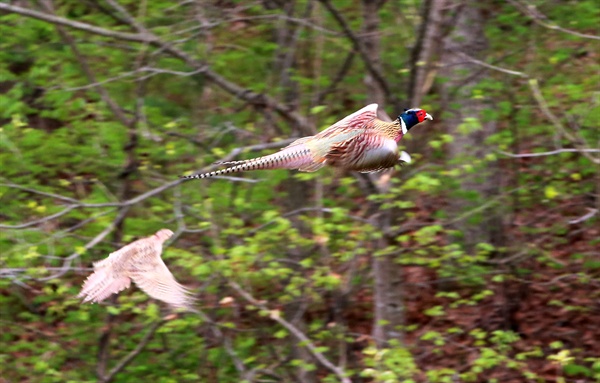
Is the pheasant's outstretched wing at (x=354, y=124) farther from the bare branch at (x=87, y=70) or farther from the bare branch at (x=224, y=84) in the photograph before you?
the bare branch at (x=87, y=70)

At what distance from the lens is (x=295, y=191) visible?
8.76 m

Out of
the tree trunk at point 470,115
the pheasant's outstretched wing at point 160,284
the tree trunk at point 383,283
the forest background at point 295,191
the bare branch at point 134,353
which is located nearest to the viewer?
the pheasant's outstretched wing at point 160,284

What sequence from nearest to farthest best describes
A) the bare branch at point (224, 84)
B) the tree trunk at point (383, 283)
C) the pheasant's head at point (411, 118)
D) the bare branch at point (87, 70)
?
the pheasant's head at point (411, 118) → the bare branch at point (224, 84) → the tree trunk at point (383, 283) → the bare branch at point (87, 70)

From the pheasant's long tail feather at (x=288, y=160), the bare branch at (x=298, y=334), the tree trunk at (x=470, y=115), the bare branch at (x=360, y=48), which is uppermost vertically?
the pheasant's long tail feather at (x=288, y=160)

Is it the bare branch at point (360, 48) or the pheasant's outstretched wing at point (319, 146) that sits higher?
the pheasant's outstretched wing at point (319, 146)

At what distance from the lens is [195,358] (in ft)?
29.0

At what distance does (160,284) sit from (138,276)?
0.63ft

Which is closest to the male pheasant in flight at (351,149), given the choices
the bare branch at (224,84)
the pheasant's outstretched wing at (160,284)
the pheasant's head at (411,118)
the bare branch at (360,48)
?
the pheasant's head at (411,118)

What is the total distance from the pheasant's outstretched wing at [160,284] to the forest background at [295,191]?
2.48m

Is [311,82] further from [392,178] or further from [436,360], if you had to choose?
[436,360]

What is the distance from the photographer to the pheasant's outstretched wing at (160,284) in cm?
480

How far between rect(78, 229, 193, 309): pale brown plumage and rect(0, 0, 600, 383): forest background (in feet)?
7.29

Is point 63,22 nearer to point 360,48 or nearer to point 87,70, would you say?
point 87,70

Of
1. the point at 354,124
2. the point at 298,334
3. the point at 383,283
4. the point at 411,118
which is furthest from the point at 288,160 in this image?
the point at 383,283
